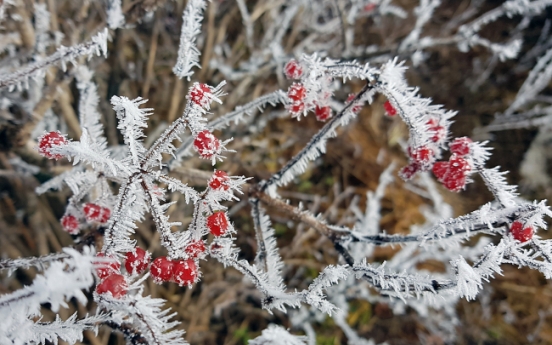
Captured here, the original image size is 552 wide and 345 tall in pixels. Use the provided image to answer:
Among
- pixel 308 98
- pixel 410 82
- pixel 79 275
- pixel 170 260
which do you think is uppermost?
pixel 410 82

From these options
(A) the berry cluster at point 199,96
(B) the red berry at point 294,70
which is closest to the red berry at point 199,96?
(A) the berry cluster at point 199,96

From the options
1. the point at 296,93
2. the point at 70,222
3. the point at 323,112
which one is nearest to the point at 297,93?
the point at 296,93

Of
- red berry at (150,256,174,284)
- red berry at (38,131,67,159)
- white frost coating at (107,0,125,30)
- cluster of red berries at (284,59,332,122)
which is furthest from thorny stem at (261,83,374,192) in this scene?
white frost coating at (107,0,125,30)

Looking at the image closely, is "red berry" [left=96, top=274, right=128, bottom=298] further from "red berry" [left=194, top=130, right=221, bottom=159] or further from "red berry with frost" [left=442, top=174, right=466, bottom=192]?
"red berry with frost" [left=442, top=174, right=466, bottom=192]

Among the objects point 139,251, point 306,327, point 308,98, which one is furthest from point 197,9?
point 306,327

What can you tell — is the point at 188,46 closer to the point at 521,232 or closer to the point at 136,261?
the point at 136,261

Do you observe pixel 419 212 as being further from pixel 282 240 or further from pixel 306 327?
pixel 306 327
